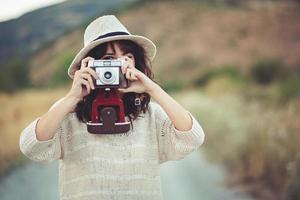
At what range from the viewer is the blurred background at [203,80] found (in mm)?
2725

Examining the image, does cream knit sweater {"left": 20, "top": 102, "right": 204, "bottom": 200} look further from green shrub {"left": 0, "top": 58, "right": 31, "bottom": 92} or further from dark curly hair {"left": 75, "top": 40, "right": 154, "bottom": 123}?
green shrub {"left": 0, "top": 58, "right": 31, "bottom": 92}

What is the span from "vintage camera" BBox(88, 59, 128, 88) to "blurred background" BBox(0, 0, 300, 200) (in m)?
1.62

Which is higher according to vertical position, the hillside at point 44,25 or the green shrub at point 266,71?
the hillside at point 44,25

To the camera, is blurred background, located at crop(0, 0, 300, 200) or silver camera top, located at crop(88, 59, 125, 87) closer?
silver camera top, located at crop(88, 59, 125, 87)

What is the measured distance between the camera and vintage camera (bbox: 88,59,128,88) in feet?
3.57

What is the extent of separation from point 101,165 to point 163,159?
0.14 metres

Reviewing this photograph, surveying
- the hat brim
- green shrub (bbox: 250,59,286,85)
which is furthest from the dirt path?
the hat brim

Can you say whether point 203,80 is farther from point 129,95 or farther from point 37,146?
point 37,146

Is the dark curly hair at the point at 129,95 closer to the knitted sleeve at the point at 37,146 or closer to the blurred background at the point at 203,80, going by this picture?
the knitted sleeve at the point at 37,146

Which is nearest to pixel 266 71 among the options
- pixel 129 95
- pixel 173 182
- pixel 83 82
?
pixel 173 182

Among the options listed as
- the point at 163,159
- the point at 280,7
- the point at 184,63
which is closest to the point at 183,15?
the point at 184,63

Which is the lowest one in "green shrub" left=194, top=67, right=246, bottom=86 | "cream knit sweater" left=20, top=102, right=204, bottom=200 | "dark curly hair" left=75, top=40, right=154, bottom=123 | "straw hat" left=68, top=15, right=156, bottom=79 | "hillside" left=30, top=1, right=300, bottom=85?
"cream knit sweater" left=20, top=102, right=204, bottom=200

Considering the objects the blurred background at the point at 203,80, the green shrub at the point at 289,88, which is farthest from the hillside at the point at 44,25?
the green shrub at the point at 289,88

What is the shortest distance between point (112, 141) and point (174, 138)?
12 centimetres
